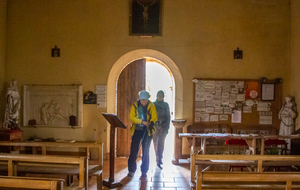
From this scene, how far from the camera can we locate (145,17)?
6188 mm

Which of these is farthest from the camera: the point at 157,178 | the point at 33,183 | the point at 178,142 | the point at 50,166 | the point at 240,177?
the point at 178,142

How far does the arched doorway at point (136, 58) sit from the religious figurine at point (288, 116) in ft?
7.98

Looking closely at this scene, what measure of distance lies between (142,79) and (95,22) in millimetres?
1866

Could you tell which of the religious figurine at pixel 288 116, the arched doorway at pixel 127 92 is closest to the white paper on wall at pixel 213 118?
the religious figurine at pixel 288 116

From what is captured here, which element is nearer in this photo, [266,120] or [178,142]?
[178,142]

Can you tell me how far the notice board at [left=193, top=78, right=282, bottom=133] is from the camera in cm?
616

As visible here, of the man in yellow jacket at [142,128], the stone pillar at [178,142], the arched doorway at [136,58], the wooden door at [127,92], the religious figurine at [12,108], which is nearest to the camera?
the man in yellow jacket at [142,128]

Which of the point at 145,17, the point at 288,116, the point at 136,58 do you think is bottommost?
the point at 288,116

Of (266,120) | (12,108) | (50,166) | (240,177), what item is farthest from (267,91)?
(12,108)

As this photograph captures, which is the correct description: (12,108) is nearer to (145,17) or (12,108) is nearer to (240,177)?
(145,17)

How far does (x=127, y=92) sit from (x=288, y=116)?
3.98m

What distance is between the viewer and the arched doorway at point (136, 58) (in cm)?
625

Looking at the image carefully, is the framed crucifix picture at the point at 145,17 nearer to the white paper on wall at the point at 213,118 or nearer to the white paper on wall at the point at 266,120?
the white paper on wall at the point at 213,118

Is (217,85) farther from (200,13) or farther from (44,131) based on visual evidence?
(44,131)
